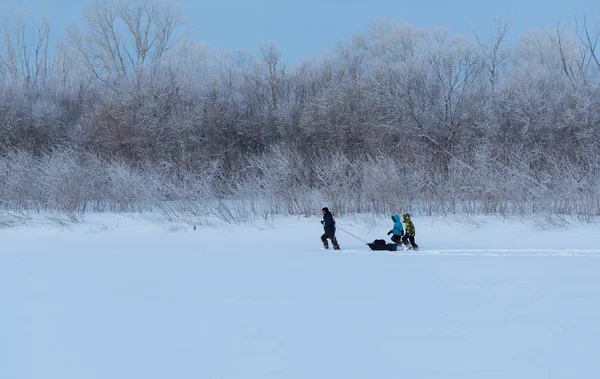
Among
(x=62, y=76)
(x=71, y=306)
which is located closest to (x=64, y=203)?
(x=71, y=306)

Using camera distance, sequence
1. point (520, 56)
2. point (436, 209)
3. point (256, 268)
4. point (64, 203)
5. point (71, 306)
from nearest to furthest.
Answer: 1. point (71, 306)
2. point (256, 268)
3. point (436, 209)
4. point (64, 203)
5. point (520, 56)

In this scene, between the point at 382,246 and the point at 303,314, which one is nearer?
the point at 303,314

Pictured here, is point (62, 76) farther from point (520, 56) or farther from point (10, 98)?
point (520, 56)

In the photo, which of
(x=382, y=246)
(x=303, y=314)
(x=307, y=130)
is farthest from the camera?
(x=307, y=130)

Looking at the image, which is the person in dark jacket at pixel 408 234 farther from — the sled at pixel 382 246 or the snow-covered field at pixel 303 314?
the snow-covered field at pixel 303 314

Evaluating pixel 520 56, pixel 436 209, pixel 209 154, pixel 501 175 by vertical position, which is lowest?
pixel 436 209

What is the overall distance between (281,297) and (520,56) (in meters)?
40.1

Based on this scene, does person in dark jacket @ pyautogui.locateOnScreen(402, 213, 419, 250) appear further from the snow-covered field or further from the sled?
the snow-covered field

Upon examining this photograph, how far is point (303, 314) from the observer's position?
21.7 feet

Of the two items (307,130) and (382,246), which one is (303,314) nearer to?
(382,246)

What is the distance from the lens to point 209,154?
34219mm

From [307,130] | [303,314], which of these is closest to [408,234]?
[303,314]

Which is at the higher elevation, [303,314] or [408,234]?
[408,234]

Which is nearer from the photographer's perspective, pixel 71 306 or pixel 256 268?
pixel 71 306
